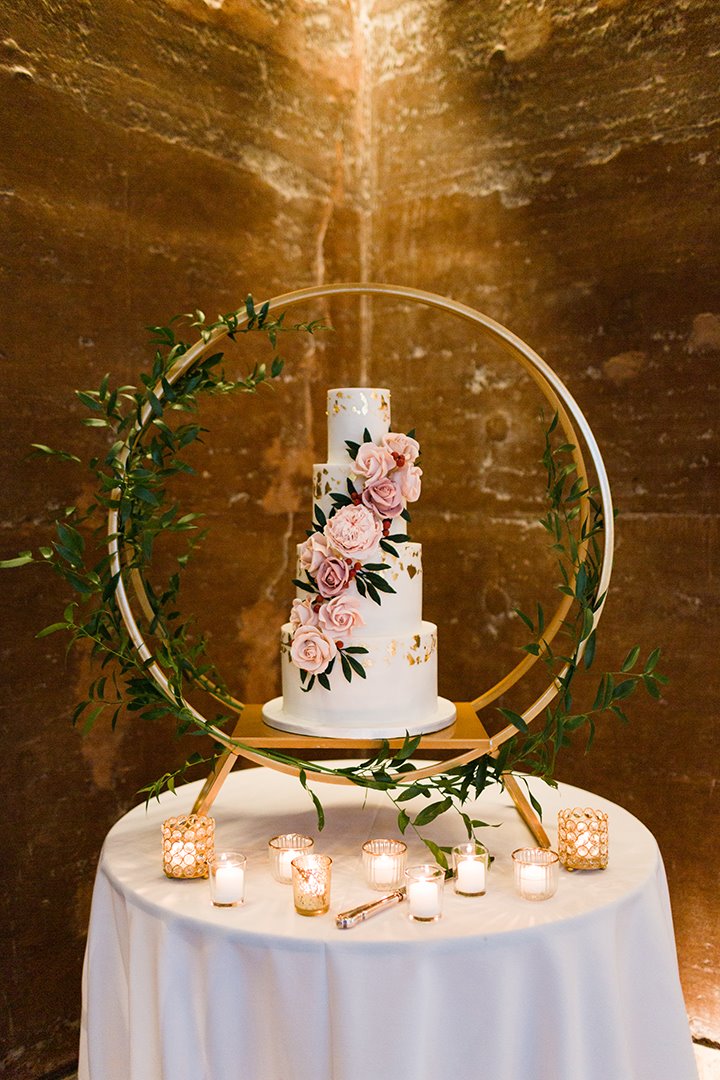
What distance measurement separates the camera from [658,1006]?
1.63 m

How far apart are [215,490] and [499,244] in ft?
3.81

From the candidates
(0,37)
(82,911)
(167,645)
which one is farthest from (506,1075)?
(0,37)

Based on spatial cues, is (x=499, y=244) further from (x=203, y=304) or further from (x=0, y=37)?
(x=0, y=37)

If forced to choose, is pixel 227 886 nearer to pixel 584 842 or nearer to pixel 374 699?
pixel 374 699

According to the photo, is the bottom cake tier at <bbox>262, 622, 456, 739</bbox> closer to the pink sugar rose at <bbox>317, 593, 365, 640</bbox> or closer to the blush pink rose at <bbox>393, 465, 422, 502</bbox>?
the pink sugar rose at <bbox>317, 593, 365, 640</bbox>

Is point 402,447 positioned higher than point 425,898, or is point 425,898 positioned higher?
point 402,447

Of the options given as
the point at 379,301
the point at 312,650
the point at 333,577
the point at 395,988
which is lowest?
the point at 395,988

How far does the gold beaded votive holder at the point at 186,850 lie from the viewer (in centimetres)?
172

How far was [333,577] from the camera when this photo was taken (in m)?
1.82

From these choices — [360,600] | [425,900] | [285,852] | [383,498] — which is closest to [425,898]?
[425,900]

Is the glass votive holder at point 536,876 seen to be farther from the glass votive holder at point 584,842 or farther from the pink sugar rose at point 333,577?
A: the pink sugar rose at point 333,577

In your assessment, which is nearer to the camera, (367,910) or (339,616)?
(367,910)

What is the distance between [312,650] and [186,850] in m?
0.41

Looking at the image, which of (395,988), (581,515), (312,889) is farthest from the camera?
(581,515)
